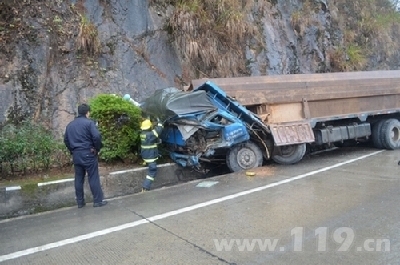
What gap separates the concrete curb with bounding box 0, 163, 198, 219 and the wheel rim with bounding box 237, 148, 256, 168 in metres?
1.58

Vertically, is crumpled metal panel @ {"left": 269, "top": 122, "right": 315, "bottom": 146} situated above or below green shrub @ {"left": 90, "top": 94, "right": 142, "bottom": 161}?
below

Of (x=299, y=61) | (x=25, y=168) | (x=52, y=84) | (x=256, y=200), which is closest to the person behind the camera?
(x=256, y=200)

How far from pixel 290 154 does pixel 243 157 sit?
1339 millimetres

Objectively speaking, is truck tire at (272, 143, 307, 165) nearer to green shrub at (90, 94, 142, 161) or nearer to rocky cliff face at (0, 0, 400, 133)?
green shrub at (90, 94, 142, 161)

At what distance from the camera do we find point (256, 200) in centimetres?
554

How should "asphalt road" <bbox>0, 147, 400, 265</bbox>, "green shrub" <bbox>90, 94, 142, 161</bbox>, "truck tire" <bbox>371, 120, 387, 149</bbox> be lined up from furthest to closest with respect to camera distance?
"truck tire" <bbox>371, 120, 387, 149</bbox> < "green shrub" <bbox>90, 94, 142, 161</bbox> < "asphalt road" <bbox>0, 147, 400, 265</bbox>

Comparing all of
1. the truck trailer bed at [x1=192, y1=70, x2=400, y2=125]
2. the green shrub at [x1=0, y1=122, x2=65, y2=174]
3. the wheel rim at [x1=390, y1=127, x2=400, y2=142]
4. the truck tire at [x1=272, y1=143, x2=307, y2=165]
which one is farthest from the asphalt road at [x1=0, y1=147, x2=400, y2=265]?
the wheel rim at [x1=390, y1=127, x2=400, y2=142]

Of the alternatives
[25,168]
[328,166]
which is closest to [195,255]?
[25,168]

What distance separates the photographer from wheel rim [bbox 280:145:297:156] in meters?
8.41

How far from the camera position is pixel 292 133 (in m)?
8.21

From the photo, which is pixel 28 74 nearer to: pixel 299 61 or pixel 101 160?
pixel 101 160

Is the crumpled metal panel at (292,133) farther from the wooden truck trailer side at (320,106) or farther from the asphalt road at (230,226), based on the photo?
the asphalt road at (230,226)

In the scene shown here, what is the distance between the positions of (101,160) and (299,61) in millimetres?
10884

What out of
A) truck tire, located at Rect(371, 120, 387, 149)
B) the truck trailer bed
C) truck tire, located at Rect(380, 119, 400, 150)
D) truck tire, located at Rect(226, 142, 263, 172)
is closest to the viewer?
truck tire, located at Rect(226, 142, 263, 172)
